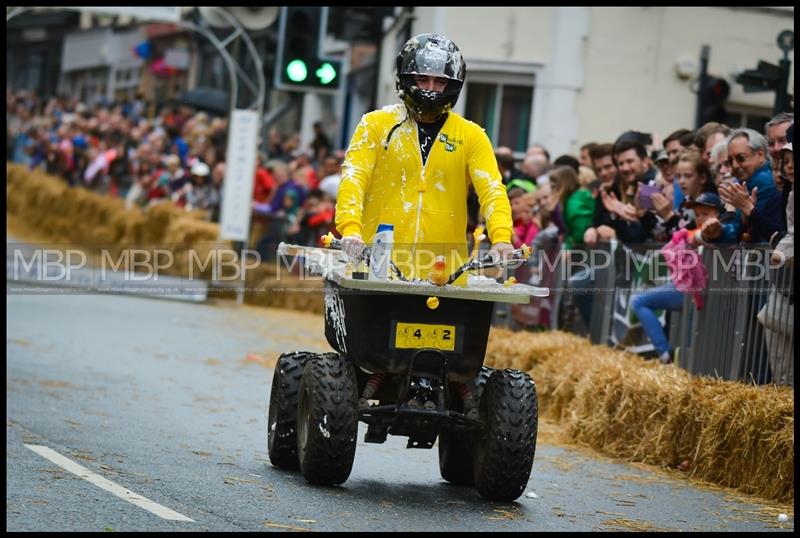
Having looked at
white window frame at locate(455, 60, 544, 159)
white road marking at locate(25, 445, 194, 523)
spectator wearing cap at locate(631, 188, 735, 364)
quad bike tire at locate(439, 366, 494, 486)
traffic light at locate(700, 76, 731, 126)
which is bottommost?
white road marking at locate(25, 445, 194, 523)

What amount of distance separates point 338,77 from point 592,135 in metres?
6.20

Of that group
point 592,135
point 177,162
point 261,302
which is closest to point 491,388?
point 261,302

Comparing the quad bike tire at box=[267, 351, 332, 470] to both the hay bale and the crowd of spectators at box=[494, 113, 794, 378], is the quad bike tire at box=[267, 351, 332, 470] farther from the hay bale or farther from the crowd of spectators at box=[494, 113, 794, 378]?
the crowd of spectators at box=[494, 113, 794, 378]

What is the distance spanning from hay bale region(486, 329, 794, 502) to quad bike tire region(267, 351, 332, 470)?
9.14ft

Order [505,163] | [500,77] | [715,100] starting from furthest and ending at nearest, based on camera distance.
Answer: [500,77]
[715,100]
[505,163]

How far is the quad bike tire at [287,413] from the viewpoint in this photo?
31.0ft

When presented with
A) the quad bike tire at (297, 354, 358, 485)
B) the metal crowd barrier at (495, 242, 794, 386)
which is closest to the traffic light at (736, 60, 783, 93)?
the metal crowd barrier at (495, 242, 794, 386)

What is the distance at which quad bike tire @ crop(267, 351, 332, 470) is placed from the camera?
9.45 m

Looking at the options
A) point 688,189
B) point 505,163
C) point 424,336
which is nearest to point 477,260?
point 424,336

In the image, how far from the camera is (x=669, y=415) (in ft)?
36.9

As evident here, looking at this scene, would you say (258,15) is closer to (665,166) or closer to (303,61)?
(303,61)

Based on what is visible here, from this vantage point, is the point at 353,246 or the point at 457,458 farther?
the point at 457,458

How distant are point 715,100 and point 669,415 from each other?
11.4 m

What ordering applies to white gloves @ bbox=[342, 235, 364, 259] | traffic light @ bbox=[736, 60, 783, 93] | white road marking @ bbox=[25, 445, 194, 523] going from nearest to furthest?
white road marking @ bbox=[25, 445, 194, 523] → white gloves @ bbox=[342, 235, 364, 259] → traffic light @ bbox=[736, 60, 783, 93]
